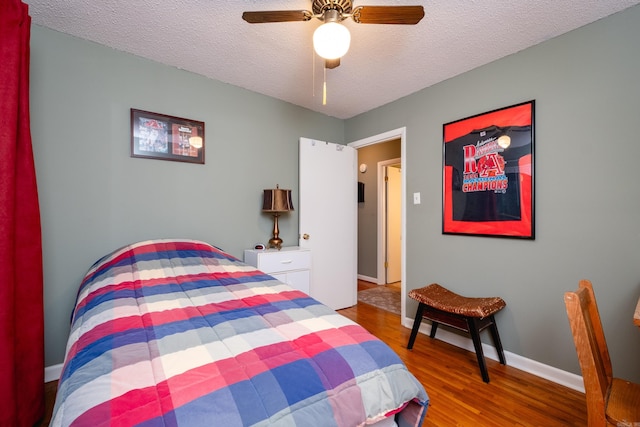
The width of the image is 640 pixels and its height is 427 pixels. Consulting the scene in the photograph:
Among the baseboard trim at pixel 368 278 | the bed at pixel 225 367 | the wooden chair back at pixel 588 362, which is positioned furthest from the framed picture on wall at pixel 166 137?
the baseboard trim at pixel 368 278

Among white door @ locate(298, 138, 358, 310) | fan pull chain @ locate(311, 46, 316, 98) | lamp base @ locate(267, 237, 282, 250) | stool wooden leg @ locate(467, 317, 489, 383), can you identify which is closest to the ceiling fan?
fan pull chain @ locate(311, 46, 316, 98)

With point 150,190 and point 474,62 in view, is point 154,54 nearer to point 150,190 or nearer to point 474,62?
point 150,190

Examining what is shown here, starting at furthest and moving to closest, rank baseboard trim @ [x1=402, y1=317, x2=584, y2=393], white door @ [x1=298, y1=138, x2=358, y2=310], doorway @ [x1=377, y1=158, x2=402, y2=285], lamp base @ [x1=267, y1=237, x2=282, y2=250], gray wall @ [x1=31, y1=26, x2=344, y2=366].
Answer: doorway @ [x1=377, y1=158, x2=402, y2=285]
white door @ [x1=298, y1=138, x2=358, y2=310]
lamp base @ [x1=267, y1=237, x2=282, y2=250]
gray wall @ [x1=31, y1=26, x2=344, y2=366]
baseboard trim @ [x1=402, y1=317, x2=584, y2=393]

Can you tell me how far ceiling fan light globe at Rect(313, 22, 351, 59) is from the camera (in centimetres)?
139

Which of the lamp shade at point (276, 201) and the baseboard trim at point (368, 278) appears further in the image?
the baseboard trim at point (368, 278)

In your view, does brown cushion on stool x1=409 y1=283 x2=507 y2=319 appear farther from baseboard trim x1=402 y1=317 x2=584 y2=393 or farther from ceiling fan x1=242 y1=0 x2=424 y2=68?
ceiling fan x1=242 y1=0 x2=424 y2=68

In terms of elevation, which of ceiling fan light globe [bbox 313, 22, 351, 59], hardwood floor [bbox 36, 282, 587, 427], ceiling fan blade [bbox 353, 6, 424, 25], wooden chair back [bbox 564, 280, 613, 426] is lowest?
hardwood floor [bbox 36, 282, 587, 427]

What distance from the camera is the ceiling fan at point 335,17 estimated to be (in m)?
1.39

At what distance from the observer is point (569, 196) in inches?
74.9

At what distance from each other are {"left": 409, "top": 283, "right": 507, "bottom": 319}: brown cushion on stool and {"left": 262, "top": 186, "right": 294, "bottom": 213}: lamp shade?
4.73 ft

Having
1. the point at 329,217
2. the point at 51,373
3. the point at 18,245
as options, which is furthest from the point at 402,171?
the point at 51,373

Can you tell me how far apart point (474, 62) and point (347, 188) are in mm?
1805

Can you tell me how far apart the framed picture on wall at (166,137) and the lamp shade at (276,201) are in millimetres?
696

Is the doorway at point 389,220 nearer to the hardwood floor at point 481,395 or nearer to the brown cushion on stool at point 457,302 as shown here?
the brown cushion on stool at point 457,302
